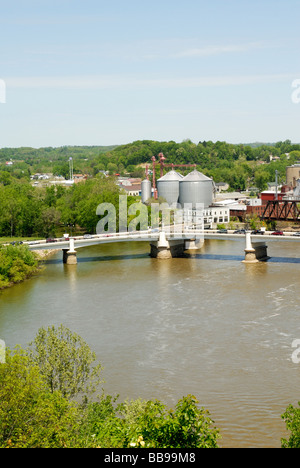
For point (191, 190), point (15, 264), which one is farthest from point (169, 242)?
point (191, 190)

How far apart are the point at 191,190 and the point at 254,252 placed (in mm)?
37671

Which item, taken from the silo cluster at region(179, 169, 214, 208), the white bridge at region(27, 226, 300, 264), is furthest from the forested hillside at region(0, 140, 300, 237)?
the white bridge at region(27, 226, 300, 264)

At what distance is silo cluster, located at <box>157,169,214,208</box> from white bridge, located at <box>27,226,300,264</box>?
26.5 m

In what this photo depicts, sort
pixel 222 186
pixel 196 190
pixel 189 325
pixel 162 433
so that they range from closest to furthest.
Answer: pixel 162 433 < pixel 189 325 < pixel 196 190 < pixel 222 186

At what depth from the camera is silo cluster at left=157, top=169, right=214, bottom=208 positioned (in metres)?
79.2

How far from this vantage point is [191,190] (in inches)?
3132

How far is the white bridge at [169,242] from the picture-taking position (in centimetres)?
4341

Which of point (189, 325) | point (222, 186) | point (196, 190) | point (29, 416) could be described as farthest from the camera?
point (222, 186)

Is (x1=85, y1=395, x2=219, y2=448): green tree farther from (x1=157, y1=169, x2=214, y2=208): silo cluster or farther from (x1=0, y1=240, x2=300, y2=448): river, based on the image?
(x1=157, y1=169, x2=214, y2=208): silo cluster

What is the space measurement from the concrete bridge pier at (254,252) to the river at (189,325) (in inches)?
28.1

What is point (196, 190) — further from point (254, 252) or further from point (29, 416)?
point (29, 416)

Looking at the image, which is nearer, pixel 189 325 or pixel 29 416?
pixel 29 416

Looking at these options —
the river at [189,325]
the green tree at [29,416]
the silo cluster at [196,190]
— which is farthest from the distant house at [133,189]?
the green tree at [29,416]
